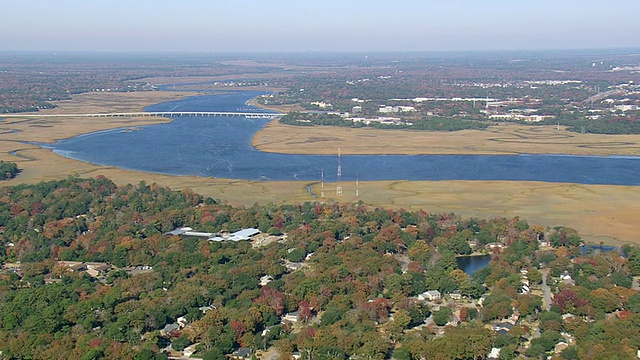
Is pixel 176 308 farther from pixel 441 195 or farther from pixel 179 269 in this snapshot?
pixel 441 195

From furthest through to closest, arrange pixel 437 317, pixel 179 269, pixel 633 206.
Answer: pixel 633 206 → pixel 179 269 → pixel 437 317

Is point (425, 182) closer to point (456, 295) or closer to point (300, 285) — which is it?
point (456, 295)

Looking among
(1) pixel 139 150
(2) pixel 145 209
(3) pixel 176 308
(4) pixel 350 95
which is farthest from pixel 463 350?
(4) pixel 350 95

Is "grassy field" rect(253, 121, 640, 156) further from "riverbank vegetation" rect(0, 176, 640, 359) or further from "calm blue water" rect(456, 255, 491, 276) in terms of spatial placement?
"calm blue water" rect(456, 255, 491, 276)

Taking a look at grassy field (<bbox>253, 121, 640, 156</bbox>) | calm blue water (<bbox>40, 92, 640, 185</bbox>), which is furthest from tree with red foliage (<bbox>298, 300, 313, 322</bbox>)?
grassy field (<bbox>253, 121, 640, 156</bbox>)

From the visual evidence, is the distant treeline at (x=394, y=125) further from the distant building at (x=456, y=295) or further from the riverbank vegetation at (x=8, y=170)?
the distant building at (x=456, y=295)

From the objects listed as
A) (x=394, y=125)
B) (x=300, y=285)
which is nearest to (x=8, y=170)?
(x=300, y=285)

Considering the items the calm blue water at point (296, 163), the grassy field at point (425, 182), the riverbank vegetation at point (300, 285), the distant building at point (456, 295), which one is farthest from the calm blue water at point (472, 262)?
the calm blue water at point (296, 163)
